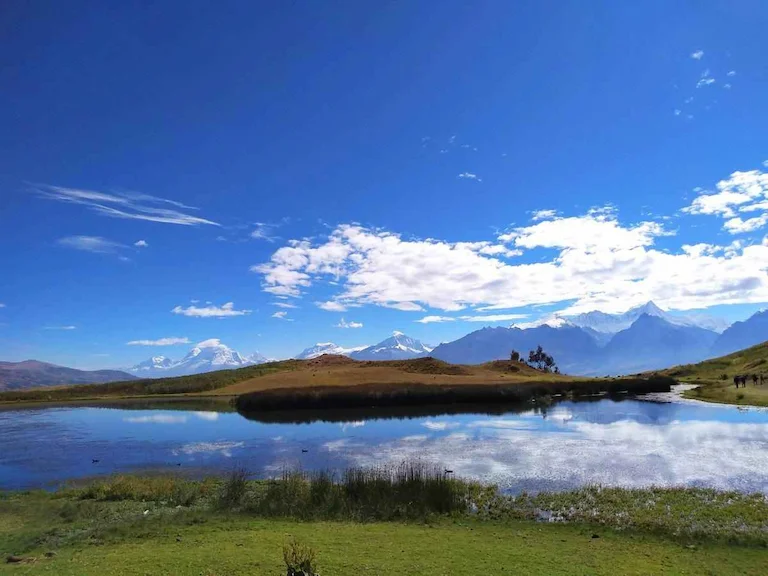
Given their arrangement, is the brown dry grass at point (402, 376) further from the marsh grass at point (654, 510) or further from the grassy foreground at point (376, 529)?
the marsh grass at point (654, 510)

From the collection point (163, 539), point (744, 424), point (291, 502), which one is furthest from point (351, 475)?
point (744, 424)

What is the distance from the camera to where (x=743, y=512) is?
19188 millimetres

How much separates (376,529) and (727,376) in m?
95.7

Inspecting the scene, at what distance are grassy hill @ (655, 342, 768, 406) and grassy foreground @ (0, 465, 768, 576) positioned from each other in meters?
49.6

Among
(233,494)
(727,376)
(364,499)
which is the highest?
(727,376)

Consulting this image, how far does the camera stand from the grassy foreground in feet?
45.4

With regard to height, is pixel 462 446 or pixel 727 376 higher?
pixel 727 376

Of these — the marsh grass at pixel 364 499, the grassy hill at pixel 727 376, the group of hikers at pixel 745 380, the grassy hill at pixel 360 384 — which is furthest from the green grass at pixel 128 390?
the group of hikers at pixel 745 380

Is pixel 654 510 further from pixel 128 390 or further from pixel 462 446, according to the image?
pixel 128 390

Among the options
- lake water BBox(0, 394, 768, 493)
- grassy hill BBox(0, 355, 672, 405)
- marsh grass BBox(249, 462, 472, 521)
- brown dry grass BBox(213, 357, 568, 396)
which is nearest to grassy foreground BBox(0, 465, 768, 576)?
marsh grass BBox(249, 462, 472, 521)

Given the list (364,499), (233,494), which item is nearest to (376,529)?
(364,499)

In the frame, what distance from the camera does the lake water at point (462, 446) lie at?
28.3 meters

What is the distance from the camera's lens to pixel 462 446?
38688 mm

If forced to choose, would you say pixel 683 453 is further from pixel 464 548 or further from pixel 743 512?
pixel 464 548
